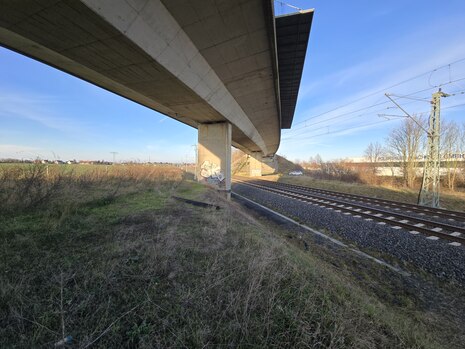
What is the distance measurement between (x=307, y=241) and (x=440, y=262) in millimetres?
3385

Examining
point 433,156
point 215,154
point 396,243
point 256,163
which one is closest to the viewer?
point 396,243

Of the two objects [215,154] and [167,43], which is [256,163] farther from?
[167,43]

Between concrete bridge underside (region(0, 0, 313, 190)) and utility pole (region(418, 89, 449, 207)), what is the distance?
10292 millimetres

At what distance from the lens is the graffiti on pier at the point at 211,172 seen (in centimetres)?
1436

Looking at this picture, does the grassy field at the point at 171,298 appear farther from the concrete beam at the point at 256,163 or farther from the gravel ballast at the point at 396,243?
the concrete beam at the point at 256,163

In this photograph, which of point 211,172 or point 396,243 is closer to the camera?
point 396,243

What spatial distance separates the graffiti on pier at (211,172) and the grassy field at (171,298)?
9.49 metres

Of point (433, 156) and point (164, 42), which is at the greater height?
point (164, 42)

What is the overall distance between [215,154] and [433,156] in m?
14.4

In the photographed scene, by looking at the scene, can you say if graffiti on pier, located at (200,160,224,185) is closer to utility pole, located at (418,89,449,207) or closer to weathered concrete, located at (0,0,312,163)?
weathered concrete, located at (0,0,312,163)

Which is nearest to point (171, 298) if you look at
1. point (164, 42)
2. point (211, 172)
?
point (164, 42)

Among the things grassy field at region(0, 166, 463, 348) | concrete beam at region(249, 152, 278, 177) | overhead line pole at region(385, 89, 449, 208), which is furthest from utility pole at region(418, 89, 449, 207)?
concrete beam at region(249, 152, 278, 177)

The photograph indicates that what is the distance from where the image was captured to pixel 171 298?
2588mm

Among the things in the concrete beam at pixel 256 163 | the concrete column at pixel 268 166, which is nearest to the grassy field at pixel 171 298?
the concrete beam at pixel 256 163
